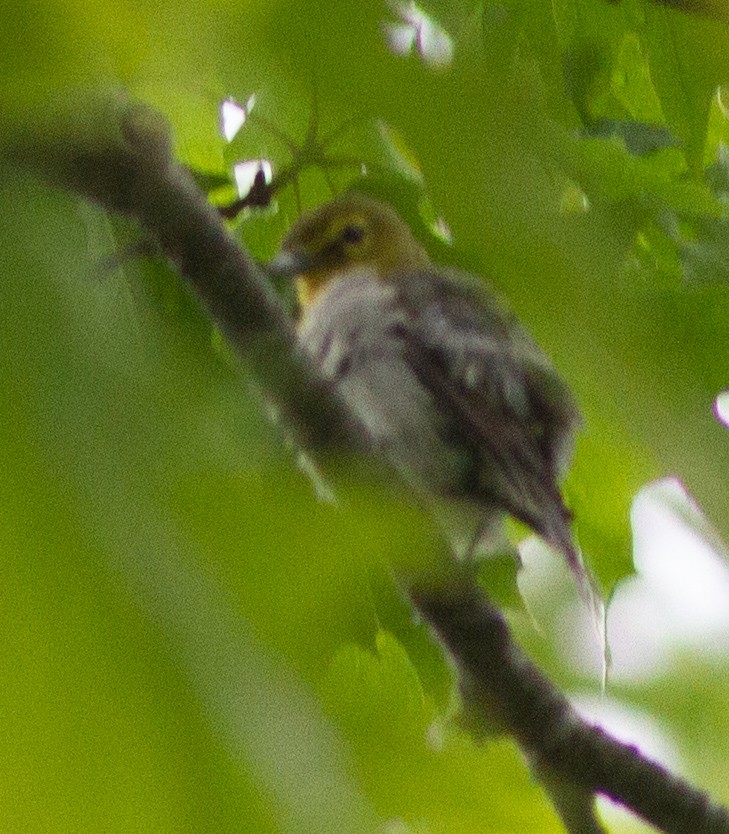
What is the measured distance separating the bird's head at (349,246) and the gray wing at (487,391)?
20 cm

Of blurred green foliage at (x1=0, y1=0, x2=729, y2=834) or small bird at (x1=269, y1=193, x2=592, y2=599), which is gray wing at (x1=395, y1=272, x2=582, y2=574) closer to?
small bird at (x1=269, y1=193, x2=592, y2=599)

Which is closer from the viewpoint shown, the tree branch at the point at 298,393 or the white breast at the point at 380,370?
the tree branch at the point at 298,393

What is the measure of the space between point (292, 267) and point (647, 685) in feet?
Result: 4.17

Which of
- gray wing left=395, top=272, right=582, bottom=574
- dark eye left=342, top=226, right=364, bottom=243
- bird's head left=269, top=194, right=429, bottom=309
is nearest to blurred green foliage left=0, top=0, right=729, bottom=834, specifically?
gray wing left=395, top=272, right=582, bottom=574

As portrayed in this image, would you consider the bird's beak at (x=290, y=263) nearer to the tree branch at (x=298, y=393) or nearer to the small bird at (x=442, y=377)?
the small bird at (x=442, y=377)

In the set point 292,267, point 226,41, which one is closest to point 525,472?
point 292,267

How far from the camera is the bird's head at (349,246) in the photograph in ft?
10.2

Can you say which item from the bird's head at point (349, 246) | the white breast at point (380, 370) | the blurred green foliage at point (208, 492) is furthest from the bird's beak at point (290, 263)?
the blurred green foliage at point (208, 492)

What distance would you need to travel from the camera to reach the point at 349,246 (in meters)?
3.51

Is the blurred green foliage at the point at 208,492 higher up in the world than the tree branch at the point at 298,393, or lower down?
lower down

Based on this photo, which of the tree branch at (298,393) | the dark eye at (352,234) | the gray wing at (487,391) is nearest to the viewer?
the tree branch at (298,393)

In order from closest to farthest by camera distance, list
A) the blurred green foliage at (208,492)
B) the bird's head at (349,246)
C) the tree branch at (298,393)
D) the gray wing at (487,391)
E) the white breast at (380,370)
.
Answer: the blurred green foliage at (208,492), the tree branch at (298,393), the gray wing at (487,391), the white breast at (380,370), the bird's head at (349,246)

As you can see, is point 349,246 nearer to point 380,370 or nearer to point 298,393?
point 380,370

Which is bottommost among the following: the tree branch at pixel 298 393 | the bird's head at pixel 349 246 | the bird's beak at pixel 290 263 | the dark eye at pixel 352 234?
the tree branch at pixel 298 393
